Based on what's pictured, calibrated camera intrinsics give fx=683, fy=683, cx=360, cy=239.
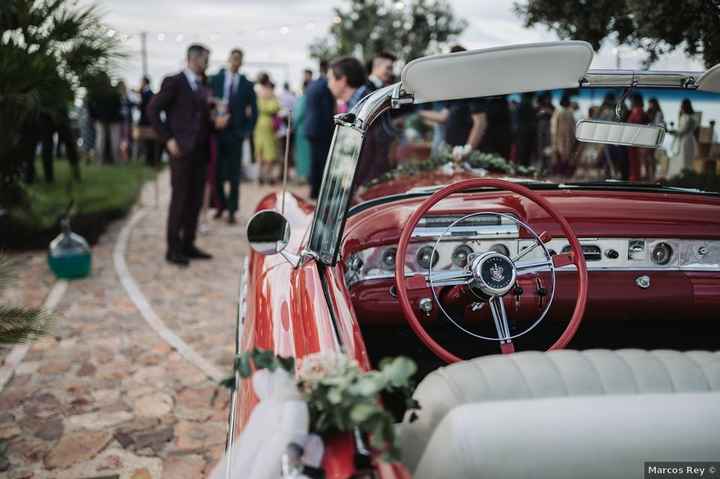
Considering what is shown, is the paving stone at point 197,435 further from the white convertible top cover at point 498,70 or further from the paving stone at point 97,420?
the white convertible top cover at point 498,70

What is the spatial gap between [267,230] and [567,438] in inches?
60.2

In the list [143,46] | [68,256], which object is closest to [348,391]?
[68,256]

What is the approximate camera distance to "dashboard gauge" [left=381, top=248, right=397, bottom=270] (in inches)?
102

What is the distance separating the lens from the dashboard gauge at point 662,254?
2.62 meters

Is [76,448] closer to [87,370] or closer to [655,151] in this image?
[87,370]

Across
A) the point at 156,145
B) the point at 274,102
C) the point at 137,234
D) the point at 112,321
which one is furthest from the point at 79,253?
the point at 156,145

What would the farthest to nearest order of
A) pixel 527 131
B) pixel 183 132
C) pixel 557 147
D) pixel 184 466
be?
pixel 183 132
pixel 527 131
pixel 557 147
pixel 184 466

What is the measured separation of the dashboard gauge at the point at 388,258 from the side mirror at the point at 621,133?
81 cm

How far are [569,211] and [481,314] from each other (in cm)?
52

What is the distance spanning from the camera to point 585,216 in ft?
8.48

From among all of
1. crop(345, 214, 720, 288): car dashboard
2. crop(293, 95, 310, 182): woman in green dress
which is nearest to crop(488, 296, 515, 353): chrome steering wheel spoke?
crop(345, 214, 720, 288): car dashboard

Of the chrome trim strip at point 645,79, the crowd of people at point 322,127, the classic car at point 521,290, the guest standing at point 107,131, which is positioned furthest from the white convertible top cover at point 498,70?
the guest standing at point 107,131

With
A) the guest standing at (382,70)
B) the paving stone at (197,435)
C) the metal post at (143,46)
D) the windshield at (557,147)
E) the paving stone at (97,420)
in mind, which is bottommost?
the paving stone at (97,420)

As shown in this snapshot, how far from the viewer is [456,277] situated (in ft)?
7.64
